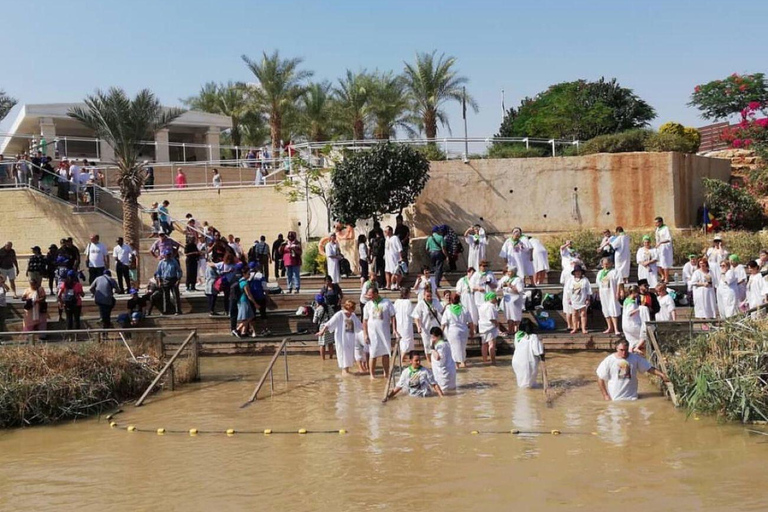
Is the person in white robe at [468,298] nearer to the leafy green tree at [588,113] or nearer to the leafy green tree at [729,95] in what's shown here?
the leafy green tree at [588,113]

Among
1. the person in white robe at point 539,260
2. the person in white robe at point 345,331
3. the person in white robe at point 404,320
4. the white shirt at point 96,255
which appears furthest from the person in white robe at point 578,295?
the white shirt at point 96,255

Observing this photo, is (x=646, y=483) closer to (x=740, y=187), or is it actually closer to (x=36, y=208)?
(x=740, y=187)

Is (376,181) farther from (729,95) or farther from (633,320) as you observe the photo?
(729,95)

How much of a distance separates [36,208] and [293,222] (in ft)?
24.5

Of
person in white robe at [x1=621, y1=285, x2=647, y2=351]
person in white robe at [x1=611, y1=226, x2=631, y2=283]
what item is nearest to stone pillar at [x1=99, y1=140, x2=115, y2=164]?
person in white robe at [x1=611, y1=226, x2=631, y2=283]

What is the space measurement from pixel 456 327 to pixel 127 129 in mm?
12627

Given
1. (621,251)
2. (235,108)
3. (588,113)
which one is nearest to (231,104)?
(235,108)

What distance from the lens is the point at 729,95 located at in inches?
1502

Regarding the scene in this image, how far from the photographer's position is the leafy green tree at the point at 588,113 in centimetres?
3594

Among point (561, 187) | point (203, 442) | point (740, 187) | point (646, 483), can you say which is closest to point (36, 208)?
point (561, 187)

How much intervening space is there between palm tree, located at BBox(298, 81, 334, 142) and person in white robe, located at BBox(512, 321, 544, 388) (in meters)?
26.4

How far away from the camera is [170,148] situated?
40250mm

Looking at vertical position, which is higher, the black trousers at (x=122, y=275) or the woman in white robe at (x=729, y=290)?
the black trousers at (x=122, y=275)

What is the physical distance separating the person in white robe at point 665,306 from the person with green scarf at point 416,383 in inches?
200
